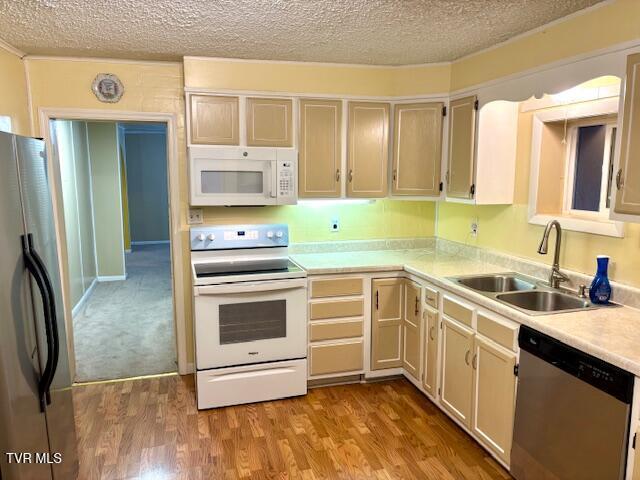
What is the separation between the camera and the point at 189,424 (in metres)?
2.89

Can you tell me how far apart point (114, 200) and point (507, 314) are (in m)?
5.64

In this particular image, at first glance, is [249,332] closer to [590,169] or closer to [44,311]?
[44,311]

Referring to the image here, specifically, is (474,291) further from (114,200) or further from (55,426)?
(114,200)

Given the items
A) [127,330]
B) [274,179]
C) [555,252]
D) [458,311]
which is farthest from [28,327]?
[127,330]

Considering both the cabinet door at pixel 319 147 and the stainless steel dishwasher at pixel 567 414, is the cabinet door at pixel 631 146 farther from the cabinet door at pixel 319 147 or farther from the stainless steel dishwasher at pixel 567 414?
the cabinet door at pixel 319 147

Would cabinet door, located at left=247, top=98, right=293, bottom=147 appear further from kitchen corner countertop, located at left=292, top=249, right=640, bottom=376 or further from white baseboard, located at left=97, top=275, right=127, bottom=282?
white baseboard, located at left=97, top=275, right=127, bottom=282

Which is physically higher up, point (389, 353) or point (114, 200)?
point (114, 200)

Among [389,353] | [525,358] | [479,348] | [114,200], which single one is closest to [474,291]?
[479,348]

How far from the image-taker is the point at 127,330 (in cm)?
456

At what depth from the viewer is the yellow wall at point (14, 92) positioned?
109 inches

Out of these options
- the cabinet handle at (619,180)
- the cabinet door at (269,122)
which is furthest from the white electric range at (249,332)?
the cabinet handle at (619,180)

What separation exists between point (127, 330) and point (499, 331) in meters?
3.62

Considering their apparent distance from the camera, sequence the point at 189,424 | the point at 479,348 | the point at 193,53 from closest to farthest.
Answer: the point at 479,348, the point at 189,424, the point at 193,53

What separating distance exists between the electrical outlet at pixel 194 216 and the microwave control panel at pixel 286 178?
0.65 m
